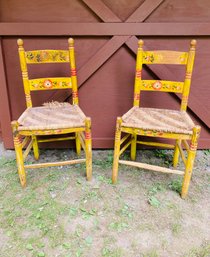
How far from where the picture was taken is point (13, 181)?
218 cm

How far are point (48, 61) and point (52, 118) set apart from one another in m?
0.51

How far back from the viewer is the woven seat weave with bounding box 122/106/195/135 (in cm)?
182

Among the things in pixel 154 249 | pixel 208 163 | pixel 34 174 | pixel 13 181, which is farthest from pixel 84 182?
pixel 208 163

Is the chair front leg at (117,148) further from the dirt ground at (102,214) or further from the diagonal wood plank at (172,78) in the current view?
the diagonal wood plank at (172,78)

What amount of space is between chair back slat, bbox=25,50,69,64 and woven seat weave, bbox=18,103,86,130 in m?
0.40

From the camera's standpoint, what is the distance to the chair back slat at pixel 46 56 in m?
2.06

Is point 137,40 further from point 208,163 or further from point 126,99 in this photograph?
point 208,163

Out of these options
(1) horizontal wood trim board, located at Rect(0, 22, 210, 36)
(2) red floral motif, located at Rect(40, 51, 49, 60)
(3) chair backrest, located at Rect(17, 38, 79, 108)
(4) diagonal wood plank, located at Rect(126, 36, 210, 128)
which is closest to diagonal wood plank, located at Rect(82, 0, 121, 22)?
(1) horizontal wood trim board, located at Rect(0, 22, 210, 36)

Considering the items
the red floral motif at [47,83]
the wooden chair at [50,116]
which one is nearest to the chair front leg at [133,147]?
the wooden chair at [50,116]

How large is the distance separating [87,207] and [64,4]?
5.63 feet

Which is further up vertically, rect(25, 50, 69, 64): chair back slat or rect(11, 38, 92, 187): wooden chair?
rect(25, 50, 69, 64): chair back slat

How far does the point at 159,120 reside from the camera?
198cm

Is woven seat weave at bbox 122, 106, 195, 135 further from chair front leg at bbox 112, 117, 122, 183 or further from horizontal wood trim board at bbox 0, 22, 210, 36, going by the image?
horizontal wood trim board at bbox 0, 22, 210, 36

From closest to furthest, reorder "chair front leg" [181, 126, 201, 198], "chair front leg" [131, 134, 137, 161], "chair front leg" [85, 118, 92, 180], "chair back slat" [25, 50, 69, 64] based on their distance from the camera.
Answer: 1. "chair front leg" [181, 126, 201, 198]
2. "chair front leg" [85, 118, 92, 180]
3. "chair back slat" [25, 50, 69, 64]
4. "chair front leg" [131, 134, 137, 161]
